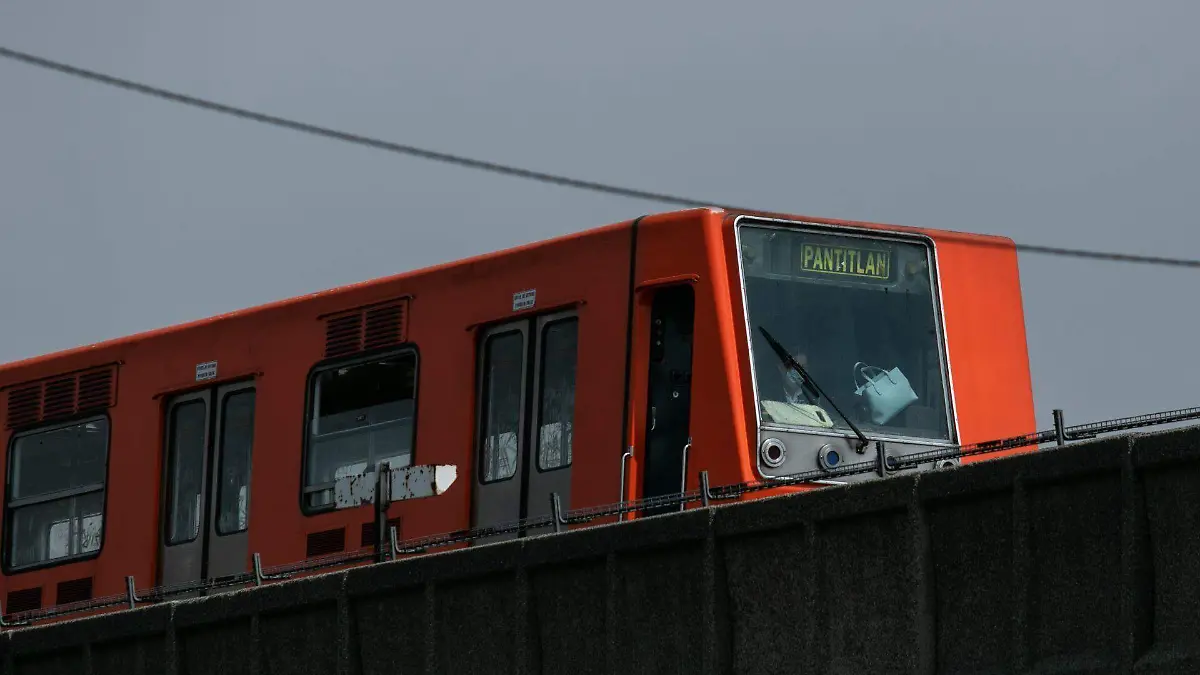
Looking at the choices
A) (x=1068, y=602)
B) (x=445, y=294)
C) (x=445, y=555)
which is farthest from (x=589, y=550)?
(x=445, y=294)

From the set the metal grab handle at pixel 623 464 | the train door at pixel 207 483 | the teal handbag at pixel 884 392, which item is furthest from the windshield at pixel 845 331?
the train door at pixel 207 483

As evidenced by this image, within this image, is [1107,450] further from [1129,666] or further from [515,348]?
[515,348]

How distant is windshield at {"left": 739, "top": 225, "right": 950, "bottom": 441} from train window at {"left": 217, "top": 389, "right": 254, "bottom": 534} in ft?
15.6

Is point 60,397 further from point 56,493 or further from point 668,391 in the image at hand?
point 668,391

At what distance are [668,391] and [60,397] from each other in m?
6.67

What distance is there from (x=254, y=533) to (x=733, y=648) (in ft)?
22.2

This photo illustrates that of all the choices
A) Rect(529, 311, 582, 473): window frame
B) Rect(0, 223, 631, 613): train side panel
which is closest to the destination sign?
Rect(0, 223, 631, 613): train side panel

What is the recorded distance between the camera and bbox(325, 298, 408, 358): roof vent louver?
16.9m

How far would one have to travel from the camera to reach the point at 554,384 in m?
15.6

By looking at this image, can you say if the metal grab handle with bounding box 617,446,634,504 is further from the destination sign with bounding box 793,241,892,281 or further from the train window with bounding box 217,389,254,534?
the train window with bounding box 217,389,254,534

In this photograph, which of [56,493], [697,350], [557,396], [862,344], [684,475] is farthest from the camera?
[56,493]

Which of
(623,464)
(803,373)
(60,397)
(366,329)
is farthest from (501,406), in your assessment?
(60,397)

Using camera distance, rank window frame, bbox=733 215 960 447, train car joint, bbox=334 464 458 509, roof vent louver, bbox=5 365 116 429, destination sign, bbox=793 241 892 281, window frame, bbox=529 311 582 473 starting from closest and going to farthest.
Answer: train car joint, bbox=334 464 458 509
window frame, bbox=733 215 960 447
destination sign, bbox=793 241 892 281
window frame, bbox=529 311 582 473
roof vent louver, bbox=5 365 116 429

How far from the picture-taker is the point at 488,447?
1599cm
